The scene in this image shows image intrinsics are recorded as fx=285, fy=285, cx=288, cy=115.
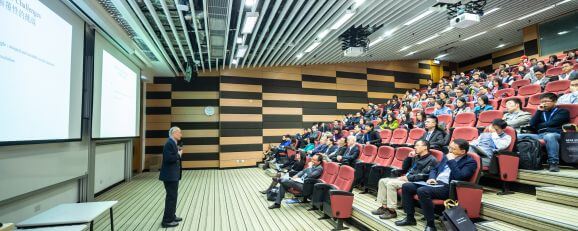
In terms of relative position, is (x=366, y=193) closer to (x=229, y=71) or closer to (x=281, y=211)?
Answer: (x=281, y=211)

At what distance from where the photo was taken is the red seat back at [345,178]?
11.8 feet

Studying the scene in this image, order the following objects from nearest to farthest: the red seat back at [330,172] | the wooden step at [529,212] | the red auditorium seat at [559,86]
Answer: the wooden step at [529,212] < the red seat back at [330,172] < the red auditorium seat at [559,86]

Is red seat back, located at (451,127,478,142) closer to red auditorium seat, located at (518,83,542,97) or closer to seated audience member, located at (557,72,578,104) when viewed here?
seated audience member, located at (557,72,578,104)

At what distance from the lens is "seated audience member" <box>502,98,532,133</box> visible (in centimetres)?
380

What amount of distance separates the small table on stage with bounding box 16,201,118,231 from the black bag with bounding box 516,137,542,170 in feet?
14.4

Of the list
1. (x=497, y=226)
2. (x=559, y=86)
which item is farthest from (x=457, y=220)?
(x=559, y=86)

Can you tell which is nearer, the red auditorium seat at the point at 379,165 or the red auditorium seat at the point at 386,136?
the red auditorium seat at the point at 379,165

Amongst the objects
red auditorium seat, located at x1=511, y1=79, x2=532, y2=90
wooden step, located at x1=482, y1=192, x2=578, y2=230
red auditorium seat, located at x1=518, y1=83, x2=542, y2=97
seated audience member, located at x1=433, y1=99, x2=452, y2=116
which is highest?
red auditorium seat, located at x1=511, y1=79, x2=532, y2=90

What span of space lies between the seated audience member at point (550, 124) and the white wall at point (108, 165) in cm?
705

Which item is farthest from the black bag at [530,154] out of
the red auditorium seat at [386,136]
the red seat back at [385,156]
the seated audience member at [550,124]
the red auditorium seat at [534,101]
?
the red auditorium seat at [386,136]

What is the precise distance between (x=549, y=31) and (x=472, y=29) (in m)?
2.54

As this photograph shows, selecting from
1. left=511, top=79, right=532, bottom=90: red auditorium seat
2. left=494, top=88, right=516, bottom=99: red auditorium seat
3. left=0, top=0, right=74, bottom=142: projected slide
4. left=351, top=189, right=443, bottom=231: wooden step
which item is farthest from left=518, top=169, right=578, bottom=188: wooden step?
left=0, top=0, right=74, bottom=142: projected slide

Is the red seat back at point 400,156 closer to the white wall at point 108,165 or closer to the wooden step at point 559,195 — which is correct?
the wooden step at point 559,195

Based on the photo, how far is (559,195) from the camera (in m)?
2.55
